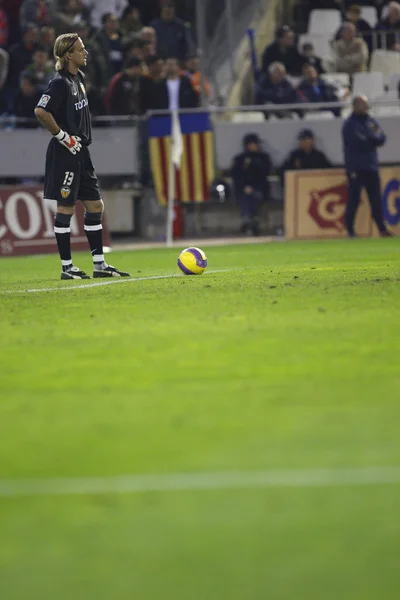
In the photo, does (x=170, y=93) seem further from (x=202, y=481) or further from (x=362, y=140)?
(x=202, y=481)

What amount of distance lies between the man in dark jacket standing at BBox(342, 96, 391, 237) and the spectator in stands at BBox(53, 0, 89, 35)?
5197 millimetres

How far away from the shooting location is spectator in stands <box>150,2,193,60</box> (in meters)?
23.1

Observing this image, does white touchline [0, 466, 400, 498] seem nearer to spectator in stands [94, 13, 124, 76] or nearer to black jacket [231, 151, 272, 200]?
black jacket [231, 151, 272, 200]

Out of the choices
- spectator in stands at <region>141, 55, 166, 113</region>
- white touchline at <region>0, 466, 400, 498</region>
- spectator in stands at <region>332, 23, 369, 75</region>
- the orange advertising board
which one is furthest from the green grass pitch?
spectator in stands at <region>332, 23, 369, 75</region>

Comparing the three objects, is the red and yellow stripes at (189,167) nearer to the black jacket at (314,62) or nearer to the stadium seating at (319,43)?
the black jacket at (314,62)

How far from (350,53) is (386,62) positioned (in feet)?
2.75

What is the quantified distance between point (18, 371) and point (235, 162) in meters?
16.8

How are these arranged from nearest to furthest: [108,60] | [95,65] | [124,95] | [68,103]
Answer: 1. [68,103]
2. [95,65]
3. [124,95]
4. [108,60]

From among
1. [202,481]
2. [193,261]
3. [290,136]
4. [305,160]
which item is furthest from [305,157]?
[202,481]

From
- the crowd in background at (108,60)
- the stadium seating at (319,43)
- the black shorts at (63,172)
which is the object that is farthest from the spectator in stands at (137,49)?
the black shorts at (63,172)

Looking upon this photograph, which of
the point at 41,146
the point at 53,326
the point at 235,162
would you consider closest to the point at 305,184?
the point at 235,162

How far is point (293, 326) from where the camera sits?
23.4 ft

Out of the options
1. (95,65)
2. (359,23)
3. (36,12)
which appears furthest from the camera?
(359,23)

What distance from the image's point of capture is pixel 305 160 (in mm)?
22203
